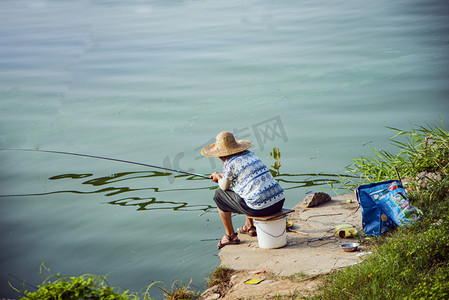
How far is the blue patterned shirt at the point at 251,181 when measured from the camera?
4652mm

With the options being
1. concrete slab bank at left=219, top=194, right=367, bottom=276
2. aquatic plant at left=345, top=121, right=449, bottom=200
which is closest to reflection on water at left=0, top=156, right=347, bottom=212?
aquatic plant at left=345, top=121, right=449, bottom=200

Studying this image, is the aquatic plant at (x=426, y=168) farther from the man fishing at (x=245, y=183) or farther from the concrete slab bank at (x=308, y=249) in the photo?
the man fishing at (x=245, y=183)

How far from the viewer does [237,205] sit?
479cm

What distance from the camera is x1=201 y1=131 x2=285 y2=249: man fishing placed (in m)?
4.66

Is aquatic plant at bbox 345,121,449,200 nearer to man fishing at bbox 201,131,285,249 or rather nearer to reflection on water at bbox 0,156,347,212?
reflection on water at bbox 0,156,347,212

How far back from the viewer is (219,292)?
416 centimetres

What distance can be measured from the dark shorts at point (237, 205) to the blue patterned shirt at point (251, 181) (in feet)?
0.11

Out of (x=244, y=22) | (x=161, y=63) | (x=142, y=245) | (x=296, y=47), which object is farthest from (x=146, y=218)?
(x=244, y=22)

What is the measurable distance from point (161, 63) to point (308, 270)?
9.64m

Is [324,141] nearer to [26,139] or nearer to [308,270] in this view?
[308,270]

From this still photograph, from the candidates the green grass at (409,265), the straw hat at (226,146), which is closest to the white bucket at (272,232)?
the straw hat at (226,146)

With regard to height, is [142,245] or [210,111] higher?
[210,111]

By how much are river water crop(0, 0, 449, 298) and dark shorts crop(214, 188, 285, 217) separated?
69cm

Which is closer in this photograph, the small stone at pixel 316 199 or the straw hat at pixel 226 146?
the straw hat at pixel 226 146
